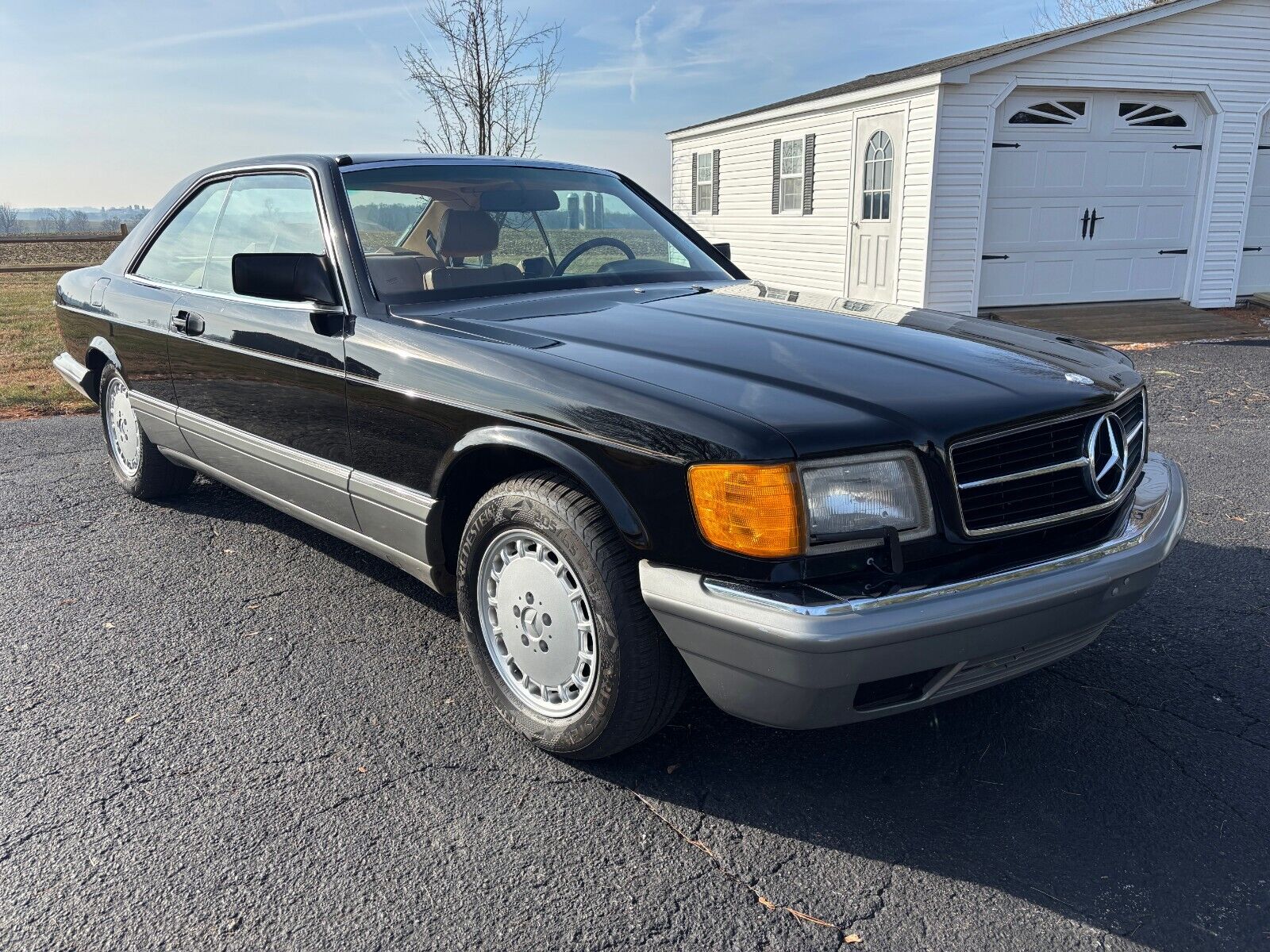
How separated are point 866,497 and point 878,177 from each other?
12.0m

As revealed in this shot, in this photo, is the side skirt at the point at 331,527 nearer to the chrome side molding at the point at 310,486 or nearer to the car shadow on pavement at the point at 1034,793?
the chrome side molding at the point at 310,486

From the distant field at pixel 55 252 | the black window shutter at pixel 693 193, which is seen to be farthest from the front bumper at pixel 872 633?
the distant field at pixel 55 252

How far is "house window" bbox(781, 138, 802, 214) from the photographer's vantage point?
1520 cm

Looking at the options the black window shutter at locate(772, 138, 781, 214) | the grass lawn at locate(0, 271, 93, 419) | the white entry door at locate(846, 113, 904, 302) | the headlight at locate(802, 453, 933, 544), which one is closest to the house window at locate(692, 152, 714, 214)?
the black window shutter at locate(772, 138, 781, 214)

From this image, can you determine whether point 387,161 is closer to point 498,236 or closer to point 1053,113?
point 498,236

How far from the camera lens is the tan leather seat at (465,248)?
11.0 feet

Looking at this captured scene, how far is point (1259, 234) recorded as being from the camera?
1334 cm

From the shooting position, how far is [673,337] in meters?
2.80

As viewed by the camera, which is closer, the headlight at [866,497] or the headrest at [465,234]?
the headlight at [866,497]

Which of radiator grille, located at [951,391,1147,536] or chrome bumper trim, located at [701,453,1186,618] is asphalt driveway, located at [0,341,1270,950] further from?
radiator grille, located at [951,391,1147,536]

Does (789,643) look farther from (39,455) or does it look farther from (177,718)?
(39,455)

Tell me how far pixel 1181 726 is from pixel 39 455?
20.3ft

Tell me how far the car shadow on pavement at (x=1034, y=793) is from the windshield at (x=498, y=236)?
1.61 metres

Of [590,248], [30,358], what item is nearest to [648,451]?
[590,248]
